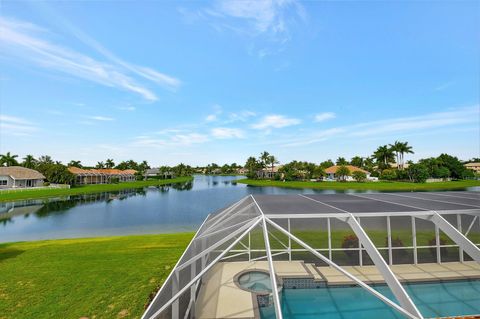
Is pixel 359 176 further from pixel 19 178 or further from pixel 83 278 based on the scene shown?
pixel 19 178

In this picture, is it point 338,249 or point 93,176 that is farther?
point 93,176

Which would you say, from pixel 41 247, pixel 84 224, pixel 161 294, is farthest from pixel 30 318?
pixel 84 224

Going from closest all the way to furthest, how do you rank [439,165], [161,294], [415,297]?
[161,294] → [415,297] → [439,165]

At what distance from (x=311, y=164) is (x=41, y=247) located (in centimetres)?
7641

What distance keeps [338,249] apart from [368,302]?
2.74m

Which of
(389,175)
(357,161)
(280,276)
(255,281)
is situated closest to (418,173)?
(389,175)

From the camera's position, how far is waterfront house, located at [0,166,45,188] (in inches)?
2269

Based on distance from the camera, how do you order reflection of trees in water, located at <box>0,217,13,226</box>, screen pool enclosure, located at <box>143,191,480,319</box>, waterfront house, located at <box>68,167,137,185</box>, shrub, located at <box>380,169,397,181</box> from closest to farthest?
screen pool enclosure, located at <box>143,191,480,319</box>, reflection of trees in water, located at <box>0,217,13,226</box>, shrub, located at <box>380,169,397,181</box>, waterfront house, located at <box>68,167,137,185</box>

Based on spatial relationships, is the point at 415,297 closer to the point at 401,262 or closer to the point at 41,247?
the point at 401,262

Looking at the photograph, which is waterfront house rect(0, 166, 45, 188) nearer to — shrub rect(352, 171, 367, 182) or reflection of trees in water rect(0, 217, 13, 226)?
reflection of trees in water rect(0, 217, 13, 226)

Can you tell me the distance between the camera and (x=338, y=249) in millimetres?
11414

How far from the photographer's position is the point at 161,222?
2653cm

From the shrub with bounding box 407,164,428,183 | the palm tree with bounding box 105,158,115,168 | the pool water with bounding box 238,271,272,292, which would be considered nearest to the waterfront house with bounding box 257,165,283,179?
the shrub with bounding box 407,164,428,183

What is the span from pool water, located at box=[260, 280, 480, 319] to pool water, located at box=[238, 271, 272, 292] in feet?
2.62
